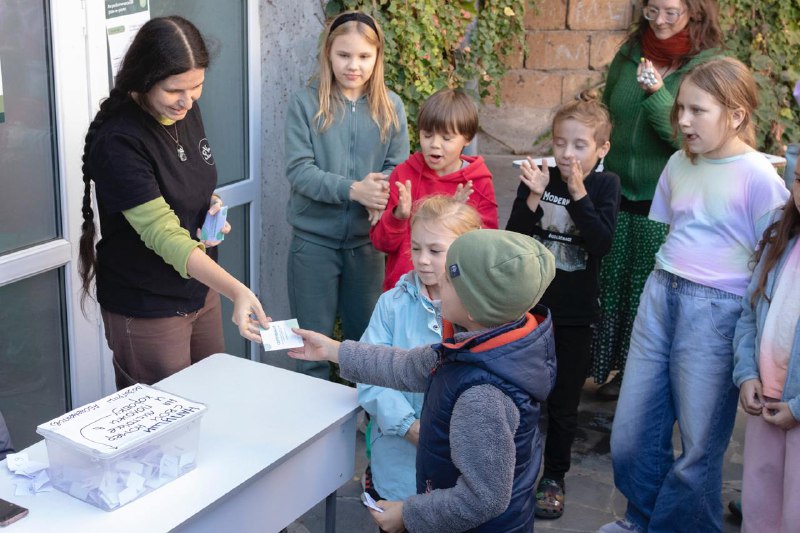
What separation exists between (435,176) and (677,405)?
1.25m

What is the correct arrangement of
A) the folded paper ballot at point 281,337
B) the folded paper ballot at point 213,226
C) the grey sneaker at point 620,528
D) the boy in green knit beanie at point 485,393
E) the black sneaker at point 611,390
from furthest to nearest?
the black sneaker at point 611,390
the grey sneaker at point 620,528
the folded paper ballot at point 213,226
the folded paper ballot at point 281,337
the boy in green knit beanie at point 485,393

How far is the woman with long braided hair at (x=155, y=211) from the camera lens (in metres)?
2.70

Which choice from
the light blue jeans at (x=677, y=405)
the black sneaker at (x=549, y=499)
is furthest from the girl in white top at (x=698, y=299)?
the black sneaker at (x=549, y=499)

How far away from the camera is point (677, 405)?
130 inches

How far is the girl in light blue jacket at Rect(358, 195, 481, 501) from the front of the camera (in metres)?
2.73

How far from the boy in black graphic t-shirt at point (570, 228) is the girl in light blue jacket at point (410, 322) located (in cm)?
79

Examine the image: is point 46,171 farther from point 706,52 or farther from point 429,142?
point 706,52

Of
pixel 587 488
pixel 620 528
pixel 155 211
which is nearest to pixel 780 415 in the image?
pixel 620 528

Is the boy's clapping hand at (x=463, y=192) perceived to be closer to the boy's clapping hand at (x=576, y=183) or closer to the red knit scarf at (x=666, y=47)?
the boy's clapping hand at (x=576, y=183)

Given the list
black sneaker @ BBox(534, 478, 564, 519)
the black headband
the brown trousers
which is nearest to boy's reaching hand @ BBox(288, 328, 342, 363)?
the brown trousers

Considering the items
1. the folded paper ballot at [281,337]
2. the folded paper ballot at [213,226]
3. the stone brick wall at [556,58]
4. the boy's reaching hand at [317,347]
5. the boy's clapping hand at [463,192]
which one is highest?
the stone brick wall at [556,58]

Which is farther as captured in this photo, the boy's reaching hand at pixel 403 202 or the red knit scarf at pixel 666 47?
the red knit scarf at pixel 666 47

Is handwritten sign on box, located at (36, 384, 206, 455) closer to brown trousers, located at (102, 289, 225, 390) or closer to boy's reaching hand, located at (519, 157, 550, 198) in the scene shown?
brown trousers, located at (102, 289, 225, 390)

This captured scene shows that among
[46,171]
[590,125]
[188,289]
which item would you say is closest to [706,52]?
[590,125]
